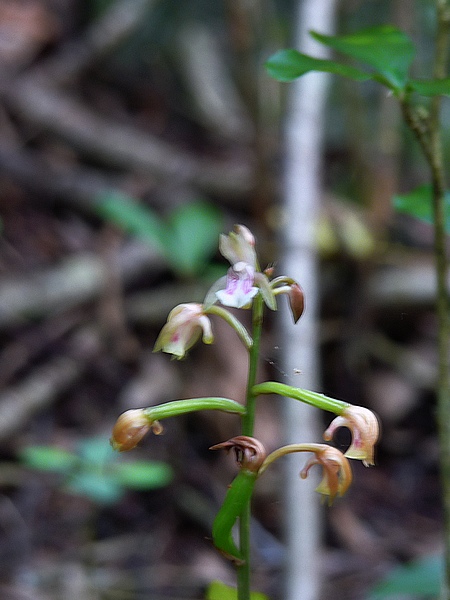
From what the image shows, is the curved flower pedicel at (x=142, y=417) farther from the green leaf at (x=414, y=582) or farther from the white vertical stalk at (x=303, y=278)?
the green leaf at (x=414, y=582)

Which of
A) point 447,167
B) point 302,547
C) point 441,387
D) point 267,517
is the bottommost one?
point 267,517

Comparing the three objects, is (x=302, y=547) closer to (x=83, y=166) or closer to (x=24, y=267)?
(x=24, y=267)

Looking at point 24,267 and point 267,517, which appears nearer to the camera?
point 267,517

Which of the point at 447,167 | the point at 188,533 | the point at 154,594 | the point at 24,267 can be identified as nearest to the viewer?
the point at 154,594

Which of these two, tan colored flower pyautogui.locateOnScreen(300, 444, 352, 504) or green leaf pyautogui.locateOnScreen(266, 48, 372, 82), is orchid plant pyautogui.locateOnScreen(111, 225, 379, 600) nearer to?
tan colored flower pyautogui.locateOnScreen(300, 444, 352, 504)

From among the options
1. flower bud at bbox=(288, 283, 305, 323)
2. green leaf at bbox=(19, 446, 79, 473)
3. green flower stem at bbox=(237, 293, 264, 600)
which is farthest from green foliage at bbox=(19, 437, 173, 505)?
flower bud at bbox=(288, 283, 305, 323)

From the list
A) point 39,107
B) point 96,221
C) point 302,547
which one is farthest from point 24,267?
point 302,547

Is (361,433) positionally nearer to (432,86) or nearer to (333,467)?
(333,467)
